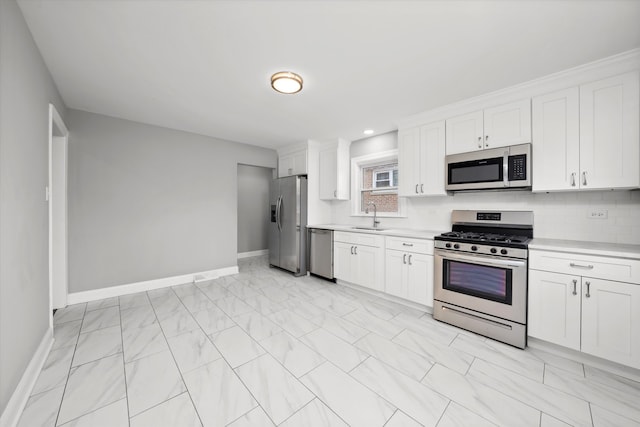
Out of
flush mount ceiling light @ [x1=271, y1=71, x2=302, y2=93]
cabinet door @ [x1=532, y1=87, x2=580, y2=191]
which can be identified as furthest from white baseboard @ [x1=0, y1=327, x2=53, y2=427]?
cabinet door @ [x1=532, y1=87, x2=580, y2=191]

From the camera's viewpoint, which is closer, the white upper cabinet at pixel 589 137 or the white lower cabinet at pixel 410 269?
the white upper cabinet at pixel 589 137

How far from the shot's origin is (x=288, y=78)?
7.44 feet

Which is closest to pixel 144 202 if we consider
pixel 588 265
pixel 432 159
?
pixel 432 159

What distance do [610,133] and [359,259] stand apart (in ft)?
9.26

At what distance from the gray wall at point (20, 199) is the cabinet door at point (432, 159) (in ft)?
12.0

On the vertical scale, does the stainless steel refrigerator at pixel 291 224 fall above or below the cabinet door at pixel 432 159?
below

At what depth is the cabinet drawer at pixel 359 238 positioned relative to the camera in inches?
132

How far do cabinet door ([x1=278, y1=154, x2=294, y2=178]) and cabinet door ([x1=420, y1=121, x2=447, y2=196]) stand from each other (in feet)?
8.45

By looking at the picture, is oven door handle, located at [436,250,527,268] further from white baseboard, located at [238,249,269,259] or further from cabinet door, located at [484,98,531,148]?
white baseboard, located at [238,249,269,259]

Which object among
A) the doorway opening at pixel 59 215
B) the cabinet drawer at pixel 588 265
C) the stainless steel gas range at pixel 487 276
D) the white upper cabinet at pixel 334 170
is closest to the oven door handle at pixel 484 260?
the stainless steel gas range at pixel 487 276

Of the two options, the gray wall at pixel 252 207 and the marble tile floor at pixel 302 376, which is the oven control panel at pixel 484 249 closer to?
the marble tile floor at pixel 302 376

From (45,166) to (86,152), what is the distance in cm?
135

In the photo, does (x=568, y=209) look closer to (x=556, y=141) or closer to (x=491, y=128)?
(x=556, y=141)

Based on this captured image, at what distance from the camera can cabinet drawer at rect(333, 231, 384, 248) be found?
11.0 feet
